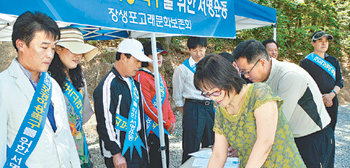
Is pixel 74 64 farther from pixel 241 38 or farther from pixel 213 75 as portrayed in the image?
pixel 241 38

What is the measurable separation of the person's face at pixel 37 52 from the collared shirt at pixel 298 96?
129cm

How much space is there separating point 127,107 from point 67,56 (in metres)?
0.61

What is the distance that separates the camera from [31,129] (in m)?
1.22

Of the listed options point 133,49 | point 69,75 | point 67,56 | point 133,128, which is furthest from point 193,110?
point 67,56

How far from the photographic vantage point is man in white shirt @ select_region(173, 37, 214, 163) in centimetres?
→ 311

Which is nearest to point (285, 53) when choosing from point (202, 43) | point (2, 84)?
point (202, 43)

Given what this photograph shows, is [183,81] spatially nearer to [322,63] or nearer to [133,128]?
[133,128]

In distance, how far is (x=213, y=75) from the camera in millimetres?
1224

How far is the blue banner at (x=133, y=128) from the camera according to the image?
83.8 inches

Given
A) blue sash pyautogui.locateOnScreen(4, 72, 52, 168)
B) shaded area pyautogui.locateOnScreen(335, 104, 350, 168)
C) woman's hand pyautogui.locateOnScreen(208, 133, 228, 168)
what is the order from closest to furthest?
blue sash pyautogui.locateOnScreen(4, 72, 52, 168)
woman's hand pyautogui.locateOnScreen(208, 133, 228, 168)
shaded area pyautogui.locateOnScreen(335, 104, 350, 168)

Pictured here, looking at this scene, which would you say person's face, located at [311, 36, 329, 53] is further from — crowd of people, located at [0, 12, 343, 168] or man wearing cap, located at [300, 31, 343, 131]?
crowd of people, located at [0, 12, 343, 168]

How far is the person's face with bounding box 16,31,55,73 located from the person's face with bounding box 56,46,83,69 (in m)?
0.53

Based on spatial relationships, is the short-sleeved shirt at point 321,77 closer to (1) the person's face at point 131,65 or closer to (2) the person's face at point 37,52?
(1) the person's face at point 131,65

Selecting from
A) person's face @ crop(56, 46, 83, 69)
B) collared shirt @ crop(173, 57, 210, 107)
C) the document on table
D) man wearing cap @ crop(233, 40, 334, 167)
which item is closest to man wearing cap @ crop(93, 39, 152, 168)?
person's face @ crop(56, 46, 83, 69)
